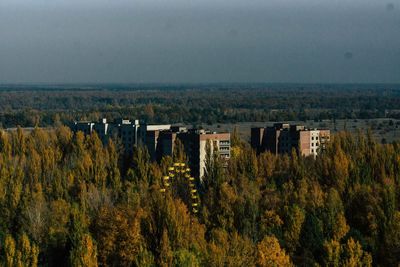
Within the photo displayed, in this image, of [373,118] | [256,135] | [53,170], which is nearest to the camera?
[53,170]

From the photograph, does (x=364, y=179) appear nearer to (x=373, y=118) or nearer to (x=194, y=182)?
(x=194, y=182)

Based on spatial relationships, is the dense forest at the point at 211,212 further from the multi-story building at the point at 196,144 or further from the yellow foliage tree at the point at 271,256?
the multi-story building at the point at 196,144

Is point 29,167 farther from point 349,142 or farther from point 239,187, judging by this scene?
point 349,142

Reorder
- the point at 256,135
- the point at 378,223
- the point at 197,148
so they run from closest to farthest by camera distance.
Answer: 1. the point at 378,223
2. the point at 197,148
3. the point at 256,135

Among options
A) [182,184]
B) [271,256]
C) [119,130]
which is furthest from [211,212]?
[119,130]

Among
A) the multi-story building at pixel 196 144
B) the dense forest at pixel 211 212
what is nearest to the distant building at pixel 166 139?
the multi-story building at pixel 196 144

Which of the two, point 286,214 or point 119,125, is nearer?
point 286,214

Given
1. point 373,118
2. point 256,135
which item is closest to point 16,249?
point 256,135
